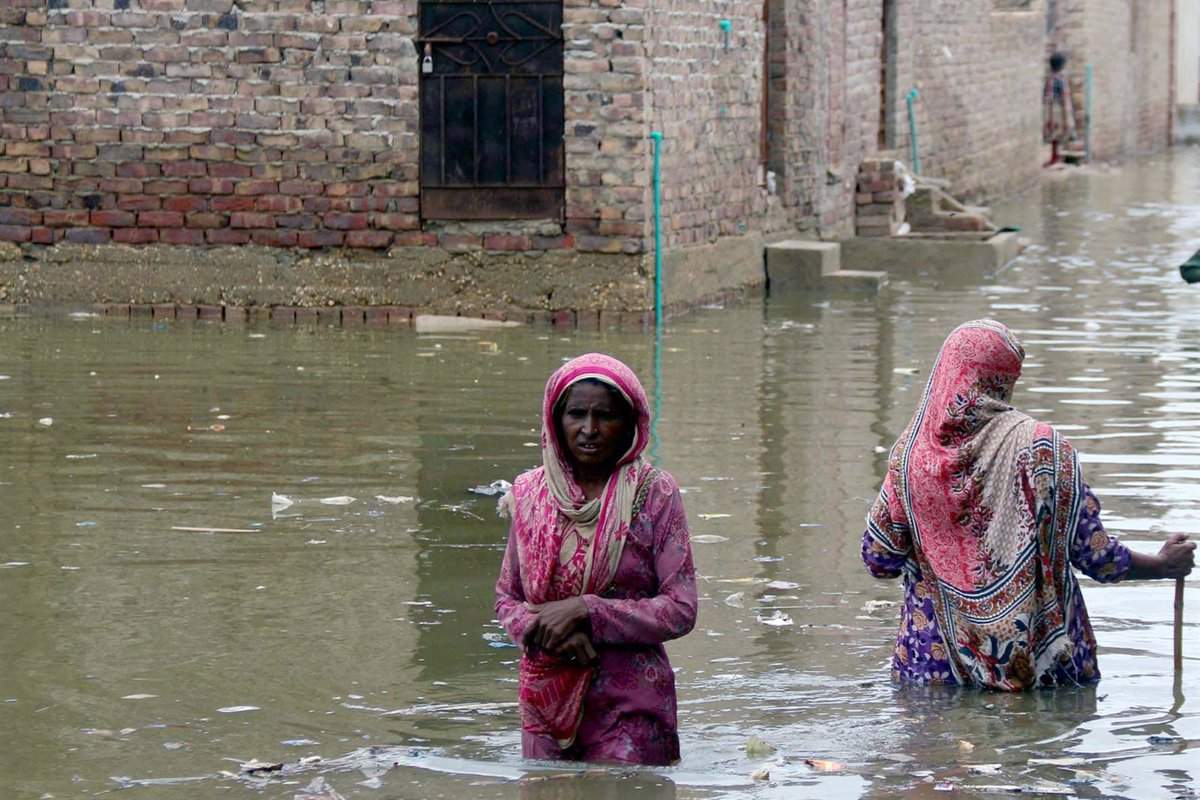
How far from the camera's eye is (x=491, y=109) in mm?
13102

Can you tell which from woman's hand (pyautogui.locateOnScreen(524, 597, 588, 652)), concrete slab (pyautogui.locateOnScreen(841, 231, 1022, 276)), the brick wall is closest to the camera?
woman's hand (pyautogui.locateOnScreen(524, 597, 588, 652))

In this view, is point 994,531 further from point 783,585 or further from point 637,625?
point 783,585

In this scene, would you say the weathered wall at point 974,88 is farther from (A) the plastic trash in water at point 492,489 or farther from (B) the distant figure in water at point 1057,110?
(A) the plastic trash in water at point 492,489

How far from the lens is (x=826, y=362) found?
465 inches

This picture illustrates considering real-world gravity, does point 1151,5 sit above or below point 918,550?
above

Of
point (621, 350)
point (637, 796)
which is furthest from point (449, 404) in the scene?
point (637, 796)

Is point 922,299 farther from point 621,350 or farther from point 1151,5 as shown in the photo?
point 1151,5

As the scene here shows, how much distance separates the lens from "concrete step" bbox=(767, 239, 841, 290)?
51.0 ft

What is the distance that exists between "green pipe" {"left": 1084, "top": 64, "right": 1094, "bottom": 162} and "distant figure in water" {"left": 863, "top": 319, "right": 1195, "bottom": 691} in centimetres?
2800

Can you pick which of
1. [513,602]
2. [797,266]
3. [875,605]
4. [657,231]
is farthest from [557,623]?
[797,266]

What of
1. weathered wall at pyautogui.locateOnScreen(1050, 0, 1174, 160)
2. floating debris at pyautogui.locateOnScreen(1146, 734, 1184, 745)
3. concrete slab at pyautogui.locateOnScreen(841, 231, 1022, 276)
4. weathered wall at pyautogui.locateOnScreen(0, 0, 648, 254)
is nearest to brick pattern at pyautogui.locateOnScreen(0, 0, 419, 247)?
weathered wall at pyautogui.locateOnScreen(0, 0, 648, 254)

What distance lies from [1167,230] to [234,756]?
18.3m

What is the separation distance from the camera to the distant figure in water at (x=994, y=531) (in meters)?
5.12

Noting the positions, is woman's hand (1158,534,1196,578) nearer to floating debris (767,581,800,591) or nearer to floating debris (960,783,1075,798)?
floating debris (960,783,1075,798)
